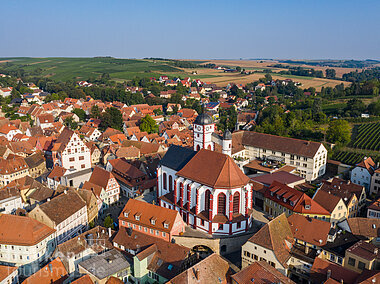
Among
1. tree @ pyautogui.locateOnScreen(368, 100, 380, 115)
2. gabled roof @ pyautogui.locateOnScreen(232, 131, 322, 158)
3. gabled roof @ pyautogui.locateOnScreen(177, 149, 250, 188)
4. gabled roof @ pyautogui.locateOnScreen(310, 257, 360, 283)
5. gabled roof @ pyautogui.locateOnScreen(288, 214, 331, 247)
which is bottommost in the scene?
gabled roof @ pyautogui.locateOnScreen(310, 257, 360, 283)

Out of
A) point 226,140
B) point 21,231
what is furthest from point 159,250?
point 226,140

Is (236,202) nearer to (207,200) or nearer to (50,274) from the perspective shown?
(207,200)

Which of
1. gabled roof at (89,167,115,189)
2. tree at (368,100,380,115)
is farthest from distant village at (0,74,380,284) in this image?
tree at (368,100,380,115)

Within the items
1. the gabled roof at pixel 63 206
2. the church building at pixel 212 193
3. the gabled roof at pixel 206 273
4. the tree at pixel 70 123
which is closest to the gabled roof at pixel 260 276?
the gabled roof at pixel 206 273

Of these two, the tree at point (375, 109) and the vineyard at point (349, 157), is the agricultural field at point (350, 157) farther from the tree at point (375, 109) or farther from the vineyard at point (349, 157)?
the tree at point (375, 109)

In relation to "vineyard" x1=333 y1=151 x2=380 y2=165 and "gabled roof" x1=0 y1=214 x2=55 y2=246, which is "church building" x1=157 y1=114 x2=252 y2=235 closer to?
"gabled roof" x1=0 y1=214 x2=55 y2=246

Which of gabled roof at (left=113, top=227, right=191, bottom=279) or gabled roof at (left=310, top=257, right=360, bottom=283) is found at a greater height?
gabled roof at (left=310, top=257, right=360, bottom=283)
